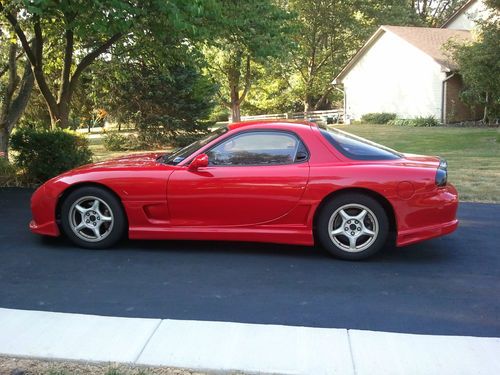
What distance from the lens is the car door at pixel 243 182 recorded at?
17.6 feet

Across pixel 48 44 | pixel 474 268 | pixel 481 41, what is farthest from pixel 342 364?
pixel 481 41

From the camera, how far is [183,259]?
17.6 ft

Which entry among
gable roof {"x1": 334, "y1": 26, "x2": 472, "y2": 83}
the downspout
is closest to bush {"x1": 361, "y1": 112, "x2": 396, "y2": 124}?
the downspout

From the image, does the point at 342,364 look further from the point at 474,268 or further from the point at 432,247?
the point at 432,247

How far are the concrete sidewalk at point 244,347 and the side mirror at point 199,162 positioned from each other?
199 cm

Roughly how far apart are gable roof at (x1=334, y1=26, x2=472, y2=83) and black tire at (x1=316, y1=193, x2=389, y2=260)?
2736cm

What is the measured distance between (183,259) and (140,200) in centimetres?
76

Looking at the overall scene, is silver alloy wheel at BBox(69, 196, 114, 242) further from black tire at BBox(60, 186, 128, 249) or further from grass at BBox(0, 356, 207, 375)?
grass at BBox(0, 356, 207, 375)

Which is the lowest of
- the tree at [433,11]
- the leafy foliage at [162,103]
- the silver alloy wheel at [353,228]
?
the silver alloy wheel at [353,228]

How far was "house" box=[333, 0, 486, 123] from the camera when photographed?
30891mm

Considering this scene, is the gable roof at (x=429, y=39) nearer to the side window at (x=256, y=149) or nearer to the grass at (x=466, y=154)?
the grass at (x=466, y=154)

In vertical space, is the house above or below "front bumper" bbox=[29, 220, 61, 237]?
above

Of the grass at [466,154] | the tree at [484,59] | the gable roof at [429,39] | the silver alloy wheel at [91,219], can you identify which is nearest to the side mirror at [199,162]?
the silver alloy wheel at [91,219]

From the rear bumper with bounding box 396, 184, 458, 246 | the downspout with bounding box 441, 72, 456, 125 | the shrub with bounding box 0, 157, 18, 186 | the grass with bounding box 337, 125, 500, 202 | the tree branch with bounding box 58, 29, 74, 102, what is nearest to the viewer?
the rear bumper with bounding box 396, 184, 458, 246
